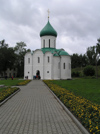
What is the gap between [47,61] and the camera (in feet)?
126

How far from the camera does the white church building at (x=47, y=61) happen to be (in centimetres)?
3828

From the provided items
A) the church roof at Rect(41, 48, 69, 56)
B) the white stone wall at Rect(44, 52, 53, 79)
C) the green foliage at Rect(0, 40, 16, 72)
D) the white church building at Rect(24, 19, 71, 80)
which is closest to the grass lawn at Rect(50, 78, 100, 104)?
the white stone wall at Rect(44, 52, 53, 79)

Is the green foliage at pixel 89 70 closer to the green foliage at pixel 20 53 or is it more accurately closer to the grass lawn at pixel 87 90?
the green foliage at pixel 20 53

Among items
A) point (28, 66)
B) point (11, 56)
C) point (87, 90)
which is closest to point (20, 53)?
point (11, 56)

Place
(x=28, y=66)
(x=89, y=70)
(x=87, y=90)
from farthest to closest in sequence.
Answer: (x=89, y=70) → (x=28, y=66) → (x=87, y=90)

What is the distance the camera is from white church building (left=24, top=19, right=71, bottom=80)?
38.3 metres

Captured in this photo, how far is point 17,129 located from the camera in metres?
4.99

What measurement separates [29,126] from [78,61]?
270 ft

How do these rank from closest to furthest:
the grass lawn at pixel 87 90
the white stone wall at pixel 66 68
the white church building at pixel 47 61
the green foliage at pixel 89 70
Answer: the grass lawn at pixel 87 90
the white church building at pixel 47 61
the white stone wall at pixel 66 68
the green foliage at pixel 89 70

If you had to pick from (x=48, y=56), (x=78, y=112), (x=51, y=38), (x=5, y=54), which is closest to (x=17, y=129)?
(x=78, y=112)

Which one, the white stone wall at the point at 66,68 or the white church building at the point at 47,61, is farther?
the white stone wall at the point at 66,68

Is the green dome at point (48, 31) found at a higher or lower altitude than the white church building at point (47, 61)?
higher

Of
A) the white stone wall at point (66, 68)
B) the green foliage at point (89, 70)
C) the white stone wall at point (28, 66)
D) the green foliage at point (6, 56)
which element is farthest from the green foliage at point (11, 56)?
the green foliage at point (89, 70)

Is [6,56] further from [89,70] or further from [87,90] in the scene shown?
[87,90]
